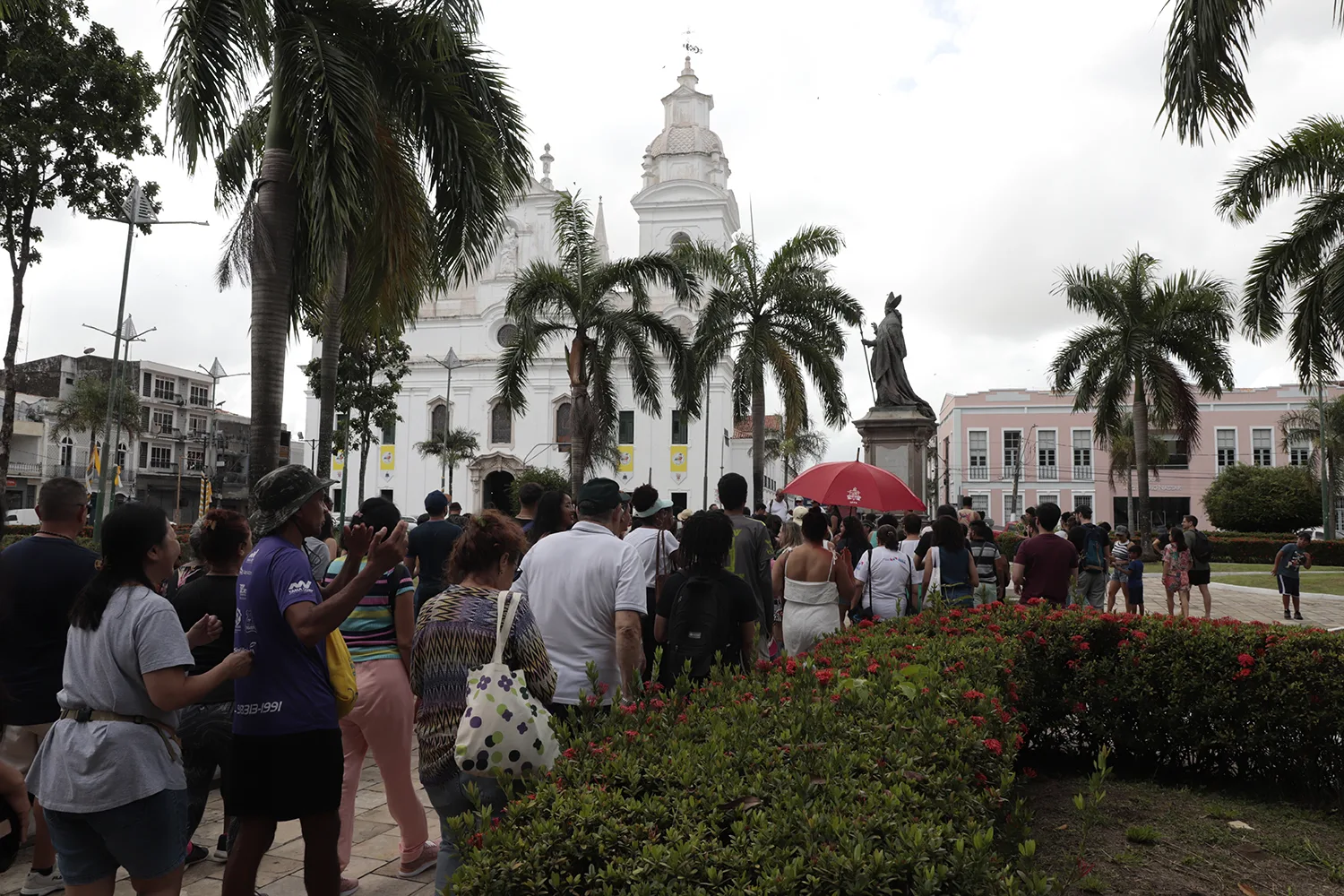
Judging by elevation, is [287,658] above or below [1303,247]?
below

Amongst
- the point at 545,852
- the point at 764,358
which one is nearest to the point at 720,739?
the point at 545,852

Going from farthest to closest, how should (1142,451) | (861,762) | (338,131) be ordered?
(1142,451) < (338,131) < (861,762)

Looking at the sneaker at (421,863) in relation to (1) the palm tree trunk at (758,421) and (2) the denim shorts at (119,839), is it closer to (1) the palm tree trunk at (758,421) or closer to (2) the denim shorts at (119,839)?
(2) the denim shorts at (119,839)

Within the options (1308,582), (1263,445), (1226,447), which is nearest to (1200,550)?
(1308,582)

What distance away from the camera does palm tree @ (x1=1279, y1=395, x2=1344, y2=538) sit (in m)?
41.5

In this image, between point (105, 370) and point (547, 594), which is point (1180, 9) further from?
point (105, 370)

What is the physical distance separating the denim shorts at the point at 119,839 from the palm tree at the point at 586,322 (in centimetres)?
1721

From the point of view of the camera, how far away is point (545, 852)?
1882 mm

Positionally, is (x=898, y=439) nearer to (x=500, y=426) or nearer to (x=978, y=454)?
(x=500, y=426)

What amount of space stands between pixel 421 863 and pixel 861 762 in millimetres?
2603

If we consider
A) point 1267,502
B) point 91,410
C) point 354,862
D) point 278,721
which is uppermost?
point 91,410

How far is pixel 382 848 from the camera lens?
4.49 metres

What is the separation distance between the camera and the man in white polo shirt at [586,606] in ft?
12.7

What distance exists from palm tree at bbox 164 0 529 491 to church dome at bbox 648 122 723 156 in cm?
4304
